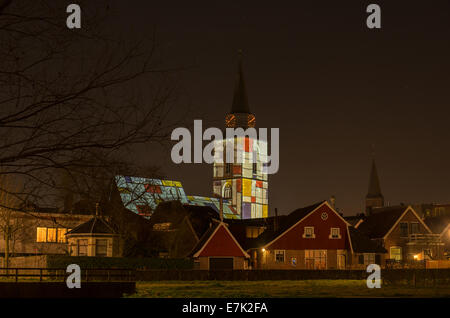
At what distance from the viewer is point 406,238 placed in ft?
280

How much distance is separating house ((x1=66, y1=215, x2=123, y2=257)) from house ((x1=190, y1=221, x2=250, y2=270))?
11628mm

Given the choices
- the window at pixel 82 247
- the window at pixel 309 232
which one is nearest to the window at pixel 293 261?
the window at pixel 309 232

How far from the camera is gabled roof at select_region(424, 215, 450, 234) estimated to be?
308 feet

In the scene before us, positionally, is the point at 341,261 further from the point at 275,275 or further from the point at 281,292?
the point at 281,292

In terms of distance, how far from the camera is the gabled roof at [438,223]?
93.9 m

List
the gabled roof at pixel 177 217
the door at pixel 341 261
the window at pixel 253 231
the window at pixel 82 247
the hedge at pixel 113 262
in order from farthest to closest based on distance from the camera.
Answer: the window at pixel 253 231 → the gabled roof at pixel 177 217 → the door at pixel 341 261 → the window at pixel 82 247 → the hedge at pixel 113 262

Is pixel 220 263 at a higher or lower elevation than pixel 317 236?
lower

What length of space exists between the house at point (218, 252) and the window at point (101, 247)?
39.7 feet

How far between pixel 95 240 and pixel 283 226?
25.5 meters

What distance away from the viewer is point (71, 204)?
36.3ft

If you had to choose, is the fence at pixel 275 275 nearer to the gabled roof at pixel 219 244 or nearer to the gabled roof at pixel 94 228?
the gabled roof at pixel 94 228

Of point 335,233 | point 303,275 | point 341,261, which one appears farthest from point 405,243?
point 303,275
